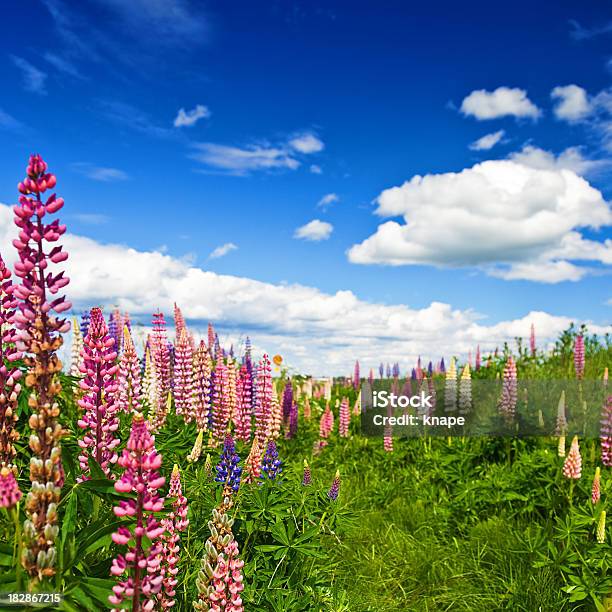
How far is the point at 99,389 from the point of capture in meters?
3.41

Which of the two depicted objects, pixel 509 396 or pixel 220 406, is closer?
pixel 220 406

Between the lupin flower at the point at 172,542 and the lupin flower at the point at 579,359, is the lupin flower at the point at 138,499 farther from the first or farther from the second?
the lupin flower at the point at 579,359

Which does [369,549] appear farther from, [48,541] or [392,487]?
[48,541]

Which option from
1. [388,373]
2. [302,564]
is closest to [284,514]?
[302,564]

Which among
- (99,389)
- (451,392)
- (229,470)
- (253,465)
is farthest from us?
(451,392)

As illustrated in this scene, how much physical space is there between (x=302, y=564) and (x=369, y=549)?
9.17 ft

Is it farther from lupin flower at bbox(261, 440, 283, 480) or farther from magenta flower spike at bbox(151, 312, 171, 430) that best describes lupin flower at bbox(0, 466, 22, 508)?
magenta flower spike at bbox(151, 312, 171, 430)

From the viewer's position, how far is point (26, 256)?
259 cm

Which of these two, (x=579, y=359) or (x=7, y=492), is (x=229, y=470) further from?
(x=579, y=359)

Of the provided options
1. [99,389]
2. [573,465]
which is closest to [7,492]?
[99,389]

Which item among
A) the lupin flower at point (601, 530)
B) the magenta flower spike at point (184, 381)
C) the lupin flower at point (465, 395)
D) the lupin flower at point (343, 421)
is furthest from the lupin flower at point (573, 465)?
the lupin flower at point (343, 421)

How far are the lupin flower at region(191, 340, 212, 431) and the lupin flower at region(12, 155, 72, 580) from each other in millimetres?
4282

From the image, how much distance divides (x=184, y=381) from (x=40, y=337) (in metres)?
4.56

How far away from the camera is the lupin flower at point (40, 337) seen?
7.78 ft
